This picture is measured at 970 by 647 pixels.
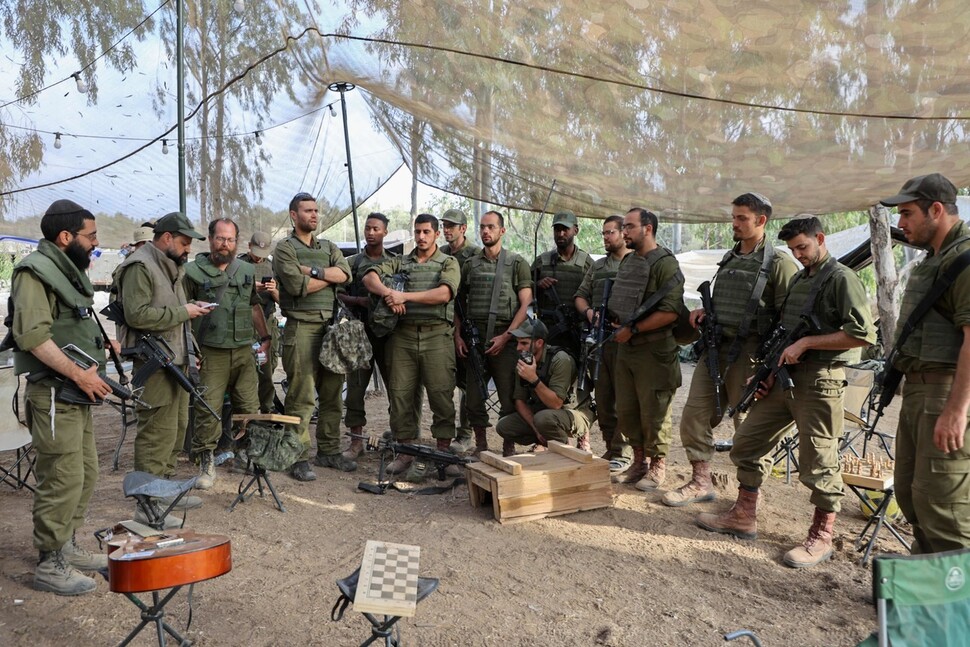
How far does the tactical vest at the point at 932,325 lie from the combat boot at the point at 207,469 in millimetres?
4773

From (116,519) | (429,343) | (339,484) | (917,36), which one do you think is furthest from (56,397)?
(917,36)

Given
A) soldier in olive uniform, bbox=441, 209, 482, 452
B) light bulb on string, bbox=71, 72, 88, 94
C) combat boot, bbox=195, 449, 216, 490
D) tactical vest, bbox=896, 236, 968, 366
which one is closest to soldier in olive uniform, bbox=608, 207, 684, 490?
soldier in olive uniform, bbox=441, 209, 482, 452

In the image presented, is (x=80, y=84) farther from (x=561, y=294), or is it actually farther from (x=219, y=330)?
(x=561, y=294)

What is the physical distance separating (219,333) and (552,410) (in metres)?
2.66

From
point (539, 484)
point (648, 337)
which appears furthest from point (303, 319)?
point (648, 337)

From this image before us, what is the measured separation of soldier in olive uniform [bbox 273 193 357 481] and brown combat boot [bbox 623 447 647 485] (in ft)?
8.36

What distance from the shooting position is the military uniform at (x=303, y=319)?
5727 mm

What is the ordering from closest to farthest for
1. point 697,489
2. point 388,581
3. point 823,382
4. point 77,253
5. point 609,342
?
point 388,581
point 77,253
point 823,382
point 697,489
point 609,342

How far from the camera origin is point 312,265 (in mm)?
5836

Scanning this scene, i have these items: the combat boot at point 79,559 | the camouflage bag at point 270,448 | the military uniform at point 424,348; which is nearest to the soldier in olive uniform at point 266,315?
the camouflage bag at point 270,448

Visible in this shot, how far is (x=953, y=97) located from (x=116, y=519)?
5.75 meters

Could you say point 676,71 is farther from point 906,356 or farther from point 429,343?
point 429,343

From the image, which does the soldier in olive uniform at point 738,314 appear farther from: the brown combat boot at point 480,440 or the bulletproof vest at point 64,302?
the bulletproof vest at point 64,302

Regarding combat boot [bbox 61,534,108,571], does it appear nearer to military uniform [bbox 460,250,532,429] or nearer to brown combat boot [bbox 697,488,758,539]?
military uniform [bbox 460,250,532,429]
